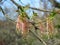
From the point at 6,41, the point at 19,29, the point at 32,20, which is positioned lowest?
the point at 6,41

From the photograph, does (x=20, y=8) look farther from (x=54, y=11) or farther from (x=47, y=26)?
(x=47, y=26)

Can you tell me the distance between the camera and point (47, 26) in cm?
197

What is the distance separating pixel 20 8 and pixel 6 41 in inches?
294

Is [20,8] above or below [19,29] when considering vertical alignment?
above

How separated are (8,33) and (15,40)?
1.67 ft

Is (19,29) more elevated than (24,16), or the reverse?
(24,16)

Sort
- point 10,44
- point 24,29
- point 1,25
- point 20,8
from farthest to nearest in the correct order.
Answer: point 1,25 < point 10,44 < point 24,29 < point 20,8

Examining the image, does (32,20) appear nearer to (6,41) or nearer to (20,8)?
(20,8)

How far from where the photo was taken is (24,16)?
1789 mm

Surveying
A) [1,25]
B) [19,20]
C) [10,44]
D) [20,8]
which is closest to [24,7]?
[20,8]

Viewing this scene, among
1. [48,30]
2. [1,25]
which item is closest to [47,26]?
[48,30]

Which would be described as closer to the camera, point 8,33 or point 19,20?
point 19,20

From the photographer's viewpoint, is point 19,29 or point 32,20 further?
point 19,29

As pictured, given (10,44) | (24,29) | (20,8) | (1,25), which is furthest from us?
(1,25)
